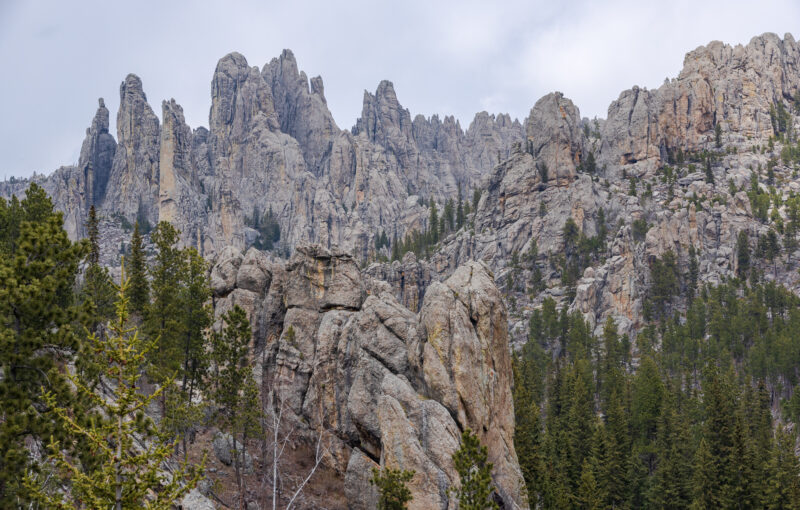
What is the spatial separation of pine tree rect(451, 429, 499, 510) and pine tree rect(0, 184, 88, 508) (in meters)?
18.5

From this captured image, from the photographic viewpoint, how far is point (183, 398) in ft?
127

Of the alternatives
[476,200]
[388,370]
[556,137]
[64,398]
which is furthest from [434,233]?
[64,398]

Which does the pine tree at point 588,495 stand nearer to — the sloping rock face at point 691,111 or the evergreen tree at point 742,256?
the evergreen tree at point 742,256

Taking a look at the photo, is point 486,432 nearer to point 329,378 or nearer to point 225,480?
point 329,378

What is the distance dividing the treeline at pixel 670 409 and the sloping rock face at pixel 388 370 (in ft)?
40.0

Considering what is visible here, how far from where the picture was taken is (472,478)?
30734 millimetres

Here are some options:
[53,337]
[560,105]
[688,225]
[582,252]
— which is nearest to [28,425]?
[53,337]

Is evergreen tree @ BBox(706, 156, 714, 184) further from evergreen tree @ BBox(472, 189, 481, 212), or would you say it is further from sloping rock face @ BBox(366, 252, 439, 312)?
sloping rock face @ BBox(366, 252, 439, 312)

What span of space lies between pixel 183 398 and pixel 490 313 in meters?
22.3

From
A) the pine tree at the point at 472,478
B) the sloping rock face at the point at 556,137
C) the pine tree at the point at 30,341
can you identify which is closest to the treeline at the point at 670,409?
the pine tree at the point at 472,478

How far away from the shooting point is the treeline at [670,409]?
164 ft

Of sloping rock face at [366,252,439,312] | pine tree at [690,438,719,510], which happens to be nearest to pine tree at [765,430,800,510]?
pine tree at [690,438,719,510]

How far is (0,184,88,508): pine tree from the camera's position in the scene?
19.6 metres

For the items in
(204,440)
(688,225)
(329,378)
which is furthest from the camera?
(688,225)
